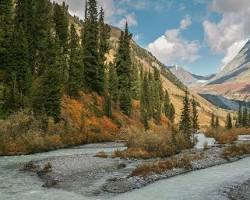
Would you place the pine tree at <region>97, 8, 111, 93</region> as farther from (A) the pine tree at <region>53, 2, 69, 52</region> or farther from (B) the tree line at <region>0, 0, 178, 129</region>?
(A) the pine tree at <region>53, 2, 69, 52</region>

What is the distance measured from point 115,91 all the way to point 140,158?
186ft

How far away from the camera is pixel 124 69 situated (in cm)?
11406

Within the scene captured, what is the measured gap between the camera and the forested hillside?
68.9 meters

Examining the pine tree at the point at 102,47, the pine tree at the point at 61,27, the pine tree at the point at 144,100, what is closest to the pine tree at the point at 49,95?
the pine tree at the point at 61,27

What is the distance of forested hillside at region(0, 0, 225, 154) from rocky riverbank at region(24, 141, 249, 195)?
14.3m

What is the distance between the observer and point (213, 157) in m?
55.4

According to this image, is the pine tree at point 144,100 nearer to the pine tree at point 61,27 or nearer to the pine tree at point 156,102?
the pine tree at point 156,102

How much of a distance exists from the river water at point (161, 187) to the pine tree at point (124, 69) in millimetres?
68124

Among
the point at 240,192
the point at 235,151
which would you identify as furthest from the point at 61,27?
the point at 240,192

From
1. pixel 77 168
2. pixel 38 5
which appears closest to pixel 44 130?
pixel 77 168

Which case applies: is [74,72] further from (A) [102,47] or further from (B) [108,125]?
(A) [102,47]

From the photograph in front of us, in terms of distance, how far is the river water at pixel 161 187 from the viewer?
31.1 meters

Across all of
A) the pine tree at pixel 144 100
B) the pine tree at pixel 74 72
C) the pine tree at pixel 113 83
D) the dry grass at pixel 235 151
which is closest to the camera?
the dry grass at pixel 235 151

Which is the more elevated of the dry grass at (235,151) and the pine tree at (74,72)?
the pine tree at (74,72)
